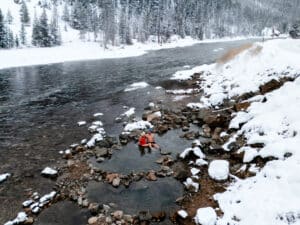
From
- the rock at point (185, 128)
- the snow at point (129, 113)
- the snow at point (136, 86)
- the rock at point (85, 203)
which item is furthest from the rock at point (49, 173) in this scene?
the snow at point (136, 86)

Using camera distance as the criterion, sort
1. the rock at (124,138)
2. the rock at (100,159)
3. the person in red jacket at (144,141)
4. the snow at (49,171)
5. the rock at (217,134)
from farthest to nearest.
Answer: the rock at (124,138) → the person in red jacket at (144,141) → the rock at (217,134) → the rock at (100,159) → the snow at (49,171)

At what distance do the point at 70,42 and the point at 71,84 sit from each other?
168ft

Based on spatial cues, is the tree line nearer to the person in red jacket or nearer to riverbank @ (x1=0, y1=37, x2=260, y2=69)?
riverbank @ (x1=0, y1=37, x2=260, y2=69)

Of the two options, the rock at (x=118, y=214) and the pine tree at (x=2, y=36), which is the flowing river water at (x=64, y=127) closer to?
the rock at (x=118, y=214)

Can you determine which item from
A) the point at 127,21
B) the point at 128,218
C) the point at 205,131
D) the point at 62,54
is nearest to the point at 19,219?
the point at 128,218

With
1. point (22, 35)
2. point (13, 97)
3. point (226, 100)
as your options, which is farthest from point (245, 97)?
point (22, 35)

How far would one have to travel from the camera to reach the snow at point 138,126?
2127 centimetres

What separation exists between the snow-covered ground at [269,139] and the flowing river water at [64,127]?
3.13m

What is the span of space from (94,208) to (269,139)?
9.06m

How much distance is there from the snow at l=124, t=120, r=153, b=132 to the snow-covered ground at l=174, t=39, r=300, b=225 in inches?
230

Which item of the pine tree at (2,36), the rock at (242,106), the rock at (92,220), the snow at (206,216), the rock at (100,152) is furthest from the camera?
the pine tree at (2,36)

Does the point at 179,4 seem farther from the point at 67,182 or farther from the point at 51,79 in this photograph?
the point at 67,182

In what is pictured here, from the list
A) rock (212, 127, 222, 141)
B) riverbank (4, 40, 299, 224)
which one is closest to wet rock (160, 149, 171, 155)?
riverbank (4, 40, 299, 224)

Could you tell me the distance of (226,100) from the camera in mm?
25078
